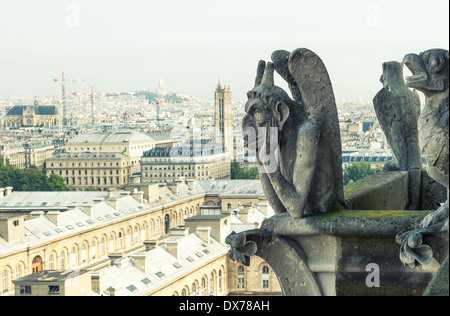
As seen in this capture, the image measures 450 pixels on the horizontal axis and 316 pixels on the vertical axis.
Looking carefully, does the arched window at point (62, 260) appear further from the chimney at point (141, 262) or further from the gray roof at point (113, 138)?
the gray roof at point (113, 138)

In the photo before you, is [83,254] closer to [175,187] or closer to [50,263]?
[50,263]

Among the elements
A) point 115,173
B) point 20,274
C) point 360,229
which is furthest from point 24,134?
point 360,229

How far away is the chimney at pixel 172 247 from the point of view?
31.1 m

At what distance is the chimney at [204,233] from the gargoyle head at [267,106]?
97.0ft

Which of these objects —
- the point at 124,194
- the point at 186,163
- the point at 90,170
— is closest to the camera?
the point at 124,194

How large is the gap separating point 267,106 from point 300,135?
23 cm

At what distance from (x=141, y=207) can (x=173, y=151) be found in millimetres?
51066

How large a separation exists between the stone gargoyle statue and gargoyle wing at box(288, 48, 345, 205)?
0.72 metres

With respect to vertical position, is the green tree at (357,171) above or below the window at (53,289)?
below

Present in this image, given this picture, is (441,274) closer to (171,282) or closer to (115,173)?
(171,282)

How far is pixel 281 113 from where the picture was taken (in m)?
4.63

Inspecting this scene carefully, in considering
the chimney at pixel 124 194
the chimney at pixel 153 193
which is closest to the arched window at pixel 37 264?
the chimney at pixel 124 194

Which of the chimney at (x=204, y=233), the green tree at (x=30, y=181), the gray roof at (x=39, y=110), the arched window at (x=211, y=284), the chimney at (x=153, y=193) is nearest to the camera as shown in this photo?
the arched window at (x=211, y=284)

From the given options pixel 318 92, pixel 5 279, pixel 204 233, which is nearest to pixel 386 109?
pixel 318 92
